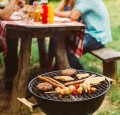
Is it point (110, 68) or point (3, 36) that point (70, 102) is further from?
point (110, 68)

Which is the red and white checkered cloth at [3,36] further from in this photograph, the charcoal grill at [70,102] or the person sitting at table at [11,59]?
the charcoal grill at [70,102]

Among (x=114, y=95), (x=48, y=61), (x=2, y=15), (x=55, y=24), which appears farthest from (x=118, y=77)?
(x=2, y=15)

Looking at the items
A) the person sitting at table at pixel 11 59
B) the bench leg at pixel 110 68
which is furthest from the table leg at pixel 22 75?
the bench leg at pixel 110 68

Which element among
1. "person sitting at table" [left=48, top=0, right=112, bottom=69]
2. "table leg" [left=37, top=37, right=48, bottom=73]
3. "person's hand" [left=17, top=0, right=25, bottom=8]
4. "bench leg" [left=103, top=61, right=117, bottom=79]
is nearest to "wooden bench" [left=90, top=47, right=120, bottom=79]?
"bench leg" [left=103, top=61, right=117, bottom=79]

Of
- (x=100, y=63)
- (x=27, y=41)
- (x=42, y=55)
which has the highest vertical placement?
(x=27, y=41)

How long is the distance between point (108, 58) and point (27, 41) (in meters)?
1.29

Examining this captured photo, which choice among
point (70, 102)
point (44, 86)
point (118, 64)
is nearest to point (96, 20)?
point (118, 64)

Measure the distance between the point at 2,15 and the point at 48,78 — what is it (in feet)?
4.97

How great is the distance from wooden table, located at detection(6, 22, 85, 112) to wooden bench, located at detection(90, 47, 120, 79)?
557 mm

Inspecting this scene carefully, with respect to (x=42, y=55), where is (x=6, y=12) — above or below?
above

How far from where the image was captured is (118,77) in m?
6.20

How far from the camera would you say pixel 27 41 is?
4.86 m

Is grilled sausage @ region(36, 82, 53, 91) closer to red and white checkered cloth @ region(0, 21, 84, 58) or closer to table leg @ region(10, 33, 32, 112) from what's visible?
red and white checkered cloth @ region(0, 21, 84, 58)

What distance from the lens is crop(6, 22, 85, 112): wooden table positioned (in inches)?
183
